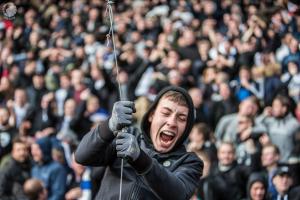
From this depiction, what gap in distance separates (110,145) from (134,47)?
38.4 feet

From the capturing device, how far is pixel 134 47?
1599cm

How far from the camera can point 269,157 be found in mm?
8758

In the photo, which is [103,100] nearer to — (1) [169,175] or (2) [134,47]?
(2) [134,47]

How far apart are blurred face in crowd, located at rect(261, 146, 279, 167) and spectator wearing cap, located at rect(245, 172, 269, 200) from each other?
1.80ft

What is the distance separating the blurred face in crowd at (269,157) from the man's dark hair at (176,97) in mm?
4433

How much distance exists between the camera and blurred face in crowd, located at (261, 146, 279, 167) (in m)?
8.75

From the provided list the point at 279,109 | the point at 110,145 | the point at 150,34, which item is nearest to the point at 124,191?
the point at 110,145

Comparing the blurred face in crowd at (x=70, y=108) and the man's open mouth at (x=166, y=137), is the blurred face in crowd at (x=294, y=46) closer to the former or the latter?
the blurred face in crowd at (x=70, y=108)

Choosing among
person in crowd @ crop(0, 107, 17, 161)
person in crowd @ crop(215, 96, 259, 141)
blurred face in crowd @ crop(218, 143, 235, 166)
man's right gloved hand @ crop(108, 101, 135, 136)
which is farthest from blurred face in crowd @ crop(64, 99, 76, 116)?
man's right gloved hand @ crop(108, 101, 135, 136)

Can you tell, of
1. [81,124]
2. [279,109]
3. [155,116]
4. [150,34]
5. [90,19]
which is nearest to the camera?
[155,116]

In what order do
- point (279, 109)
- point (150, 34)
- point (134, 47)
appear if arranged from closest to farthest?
point (279, 109) → point (134, 47) → point (150, 34)

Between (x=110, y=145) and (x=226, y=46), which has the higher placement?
(x=226, y=46)

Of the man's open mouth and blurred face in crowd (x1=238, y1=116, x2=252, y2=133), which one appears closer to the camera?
the man's open mouth

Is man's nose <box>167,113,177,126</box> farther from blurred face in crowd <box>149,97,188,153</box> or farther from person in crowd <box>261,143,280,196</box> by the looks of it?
person in crowd <box>261,143,280,196</box>
